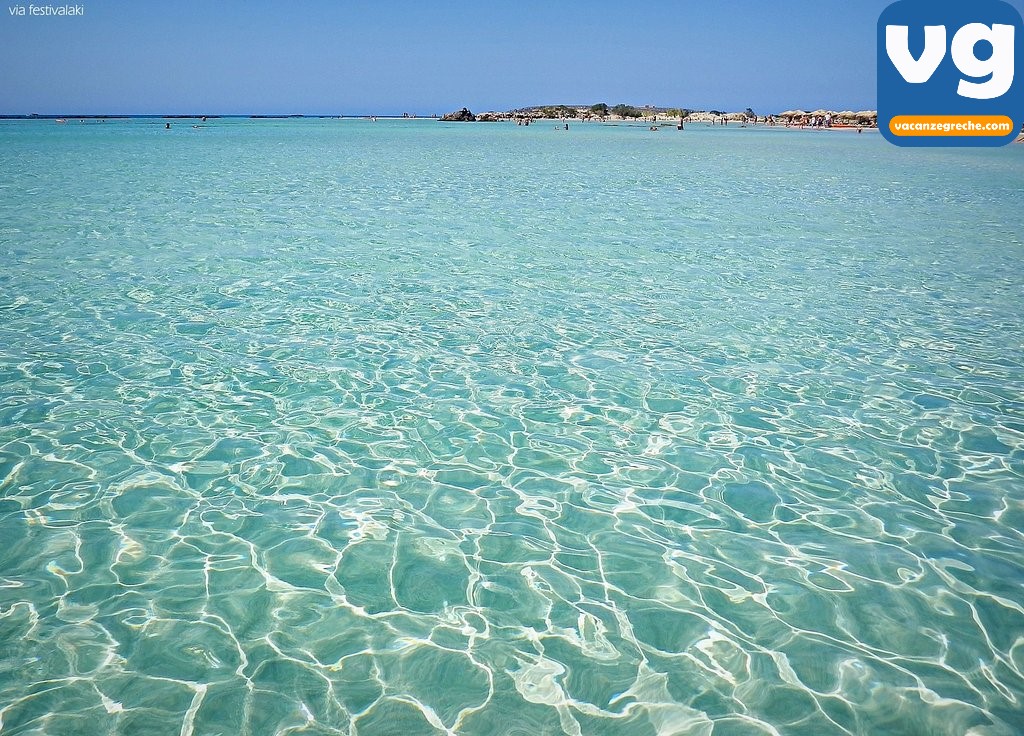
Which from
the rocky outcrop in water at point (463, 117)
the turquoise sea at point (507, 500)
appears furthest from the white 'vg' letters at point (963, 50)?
the rocky outcrop in water at point (463, 117)

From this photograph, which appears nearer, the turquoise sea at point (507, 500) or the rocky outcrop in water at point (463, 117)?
the turquoise sea at point (507, 500)

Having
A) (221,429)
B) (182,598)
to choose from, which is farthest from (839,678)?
(221,429)

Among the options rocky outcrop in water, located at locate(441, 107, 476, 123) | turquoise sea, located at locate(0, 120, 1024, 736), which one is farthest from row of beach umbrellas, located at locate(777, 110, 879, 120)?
turquoise sea, located at locate(0, 120, 1024, 736)

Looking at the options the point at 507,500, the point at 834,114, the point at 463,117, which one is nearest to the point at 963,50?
the point at 507,500

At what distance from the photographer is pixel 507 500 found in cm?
498

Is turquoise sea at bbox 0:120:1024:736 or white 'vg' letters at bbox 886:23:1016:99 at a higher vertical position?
white 'vg' letters at bbox 886:23:1016:99

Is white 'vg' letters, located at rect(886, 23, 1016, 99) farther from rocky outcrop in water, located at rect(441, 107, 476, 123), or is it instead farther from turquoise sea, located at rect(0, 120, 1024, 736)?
rocky outcrop in water, located at rect(441, 107, 476, 123)

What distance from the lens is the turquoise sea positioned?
3.40 m

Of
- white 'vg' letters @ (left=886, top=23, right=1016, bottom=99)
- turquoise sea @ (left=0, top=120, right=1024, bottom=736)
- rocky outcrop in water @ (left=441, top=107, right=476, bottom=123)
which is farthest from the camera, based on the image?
rocky outcrop in water @ (left=441, top=107, right=476, bottom=123)

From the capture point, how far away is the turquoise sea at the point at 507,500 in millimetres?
3400

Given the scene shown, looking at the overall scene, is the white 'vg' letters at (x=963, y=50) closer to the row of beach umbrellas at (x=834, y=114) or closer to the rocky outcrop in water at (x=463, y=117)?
the row of beach umbrellas at (x=834, y=114)

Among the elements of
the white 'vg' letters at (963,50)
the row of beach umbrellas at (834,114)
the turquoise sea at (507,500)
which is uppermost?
the row of beach umbrellas at (834,114)

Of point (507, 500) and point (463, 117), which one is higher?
point (463, 117)

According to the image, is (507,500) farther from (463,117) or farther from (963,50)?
(463,117)
